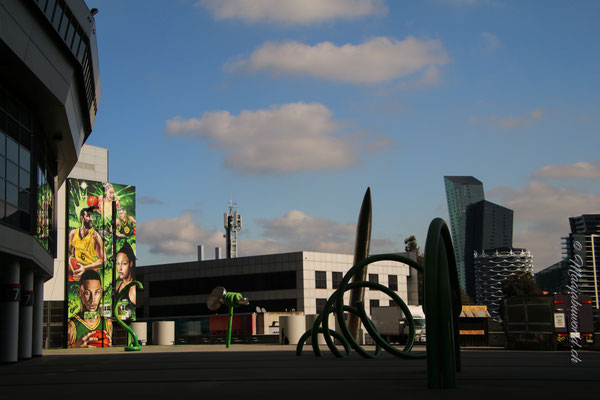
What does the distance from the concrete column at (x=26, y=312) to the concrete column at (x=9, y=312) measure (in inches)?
113

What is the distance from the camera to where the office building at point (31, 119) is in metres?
26.7

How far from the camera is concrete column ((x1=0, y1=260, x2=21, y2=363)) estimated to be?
98.2 ft

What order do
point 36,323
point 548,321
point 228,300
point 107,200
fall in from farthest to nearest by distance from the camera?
point 107,200 → point 228,300 → point 36,323 → point 548,321

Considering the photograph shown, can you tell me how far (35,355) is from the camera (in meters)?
37.7

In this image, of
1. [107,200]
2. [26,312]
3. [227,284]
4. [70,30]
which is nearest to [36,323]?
[26,312]

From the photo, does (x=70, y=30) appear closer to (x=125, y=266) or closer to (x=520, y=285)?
(x=125, y=266)

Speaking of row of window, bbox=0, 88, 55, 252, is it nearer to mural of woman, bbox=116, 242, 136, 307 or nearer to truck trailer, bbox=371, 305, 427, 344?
truck trailer, bbox=371, 305, 427, 344

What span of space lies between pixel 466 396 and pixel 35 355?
31.1m

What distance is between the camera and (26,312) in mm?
33469

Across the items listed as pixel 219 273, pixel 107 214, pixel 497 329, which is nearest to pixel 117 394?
pixel 497 329

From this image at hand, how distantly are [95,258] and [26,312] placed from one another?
30867mm

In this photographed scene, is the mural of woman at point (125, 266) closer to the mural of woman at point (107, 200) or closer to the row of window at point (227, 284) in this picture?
the mural of woman at point (107, 200)

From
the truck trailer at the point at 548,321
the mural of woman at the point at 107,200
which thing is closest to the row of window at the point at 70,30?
the truck trailer at the point at 548,321

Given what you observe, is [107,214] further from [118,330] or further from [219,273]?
[219,273]
